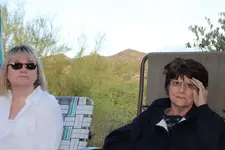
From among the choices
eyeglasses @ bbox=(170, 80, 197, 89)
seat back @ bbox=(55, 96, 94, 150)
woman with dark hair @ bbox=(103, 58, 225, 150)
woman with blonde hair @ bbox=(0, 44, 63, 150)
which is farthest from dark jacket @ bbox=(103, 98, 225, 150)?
woman with blonde hair @ bbox=(0, 44, 63, 150)

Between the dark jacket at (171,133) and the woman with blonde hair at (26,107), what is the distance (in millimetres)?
395

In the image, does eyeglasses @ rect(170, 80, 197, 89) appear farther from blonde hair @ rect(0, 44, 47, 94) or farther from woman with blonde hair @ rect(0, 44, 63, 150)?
blonde hair @ rect(0, 44, 47, 94)

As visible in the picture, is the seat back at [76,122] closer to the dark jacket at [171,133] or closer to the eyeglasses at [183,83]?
the dark jacket at [171,133]

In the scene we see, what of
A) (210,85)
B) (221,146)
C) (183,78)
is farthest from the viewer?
(210,85)

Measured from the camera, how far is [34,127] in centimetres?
257

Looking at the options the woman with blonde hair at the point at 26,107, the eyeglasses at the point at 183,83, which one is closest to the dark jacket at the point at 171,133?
the eyeglasses at the point at 183,83

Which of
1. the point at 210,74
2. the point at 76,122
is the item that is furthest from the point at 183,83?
the point at 76,122

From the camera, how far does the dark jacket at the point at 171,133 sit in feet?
7.78

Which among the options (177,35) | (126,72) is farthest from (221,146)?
(126,72)

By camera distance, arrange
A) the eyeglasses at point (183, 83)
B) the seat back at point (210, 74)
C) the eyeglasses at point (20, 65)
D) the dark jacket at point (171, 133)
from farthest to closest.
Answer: the seat back at point (210, 74) < the eyeglasses at point (20, 65) < the eyeglasses at point (183, 83) < the dark jacket at point (171, 133)

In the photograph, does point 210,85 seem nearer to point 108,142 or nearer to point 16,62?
point 108,142

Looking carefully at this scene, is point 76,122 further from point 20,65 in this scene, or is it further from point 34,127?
point 20,65

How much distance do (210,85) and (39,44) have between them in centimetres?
299

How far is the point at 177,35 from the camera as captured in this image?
4789 millimetres
